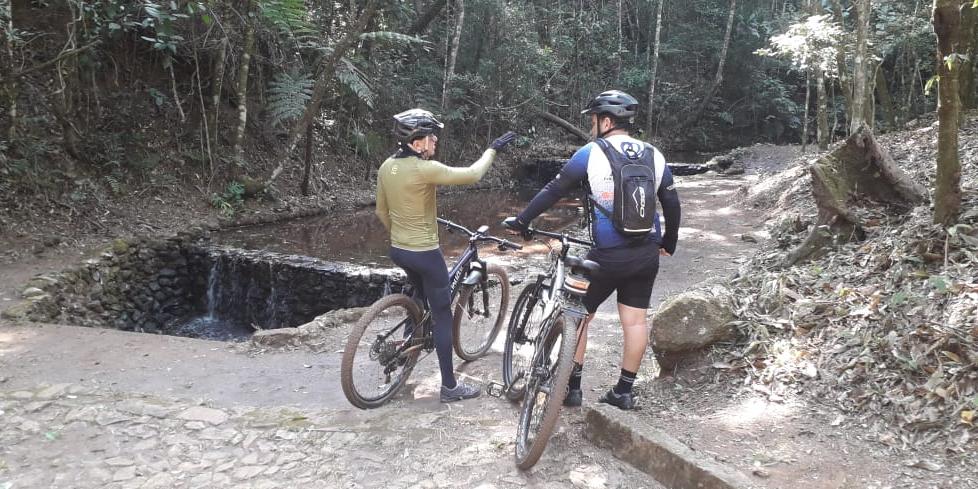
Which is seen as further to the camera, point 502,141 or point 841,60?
point 841,60

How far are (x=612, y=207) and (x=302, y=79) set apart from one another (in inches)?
402

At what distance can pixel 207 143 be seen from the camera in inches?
460

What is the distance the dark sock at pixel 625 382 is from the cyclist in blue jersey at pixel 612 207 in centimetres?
3

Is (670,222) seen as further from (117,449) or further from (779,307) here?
(117,449)

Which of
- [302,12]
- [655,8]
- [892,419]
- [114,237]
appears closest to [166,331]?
→ [114,237]

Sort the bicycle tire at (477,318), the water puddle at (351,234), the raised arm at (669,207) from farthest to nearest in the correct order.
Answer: the water puddle at (351,234) < the bicycle tire at (477,318) < the raised arm at (669,207)

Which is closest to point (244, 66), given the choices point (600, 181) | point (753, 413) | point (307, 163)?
point (307, 163)

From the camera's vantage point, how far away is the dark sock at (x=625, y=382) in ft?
11.3

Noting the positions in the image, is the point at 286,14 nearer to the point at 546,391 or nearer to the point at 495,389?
the point at 495,389

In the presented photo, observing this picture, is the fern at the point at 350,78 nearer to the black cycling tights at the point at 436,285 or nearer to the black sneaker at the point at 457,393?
the black cycling tights at the point at 436,285

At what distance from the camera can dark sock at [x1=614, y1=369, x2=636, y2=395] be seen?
3.44 m

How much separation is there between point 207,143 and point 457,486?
10701 millimetres

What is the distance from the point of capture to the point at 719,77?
26719 millimetres

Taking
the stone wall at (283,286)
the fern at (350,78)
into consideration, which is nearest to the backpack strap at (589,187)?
the stone wall at (283,286)
